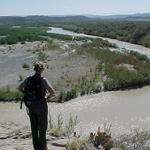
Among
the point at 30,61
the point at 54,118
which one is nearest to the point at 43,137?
the point at 54,118

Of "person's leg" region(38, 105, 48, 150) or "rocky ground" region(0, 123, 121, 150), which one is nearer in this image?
"person's leg" region(38, 105, 48, 150)

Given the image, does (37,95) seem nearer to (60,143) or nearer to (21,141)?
(60,143)

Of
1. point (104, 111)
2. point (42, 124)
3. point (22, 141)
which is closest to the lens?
point (42, 124)

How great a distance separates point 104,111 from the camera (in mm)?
8703

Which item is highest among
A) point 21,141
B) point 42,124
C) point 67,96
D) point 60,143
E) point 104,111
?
point 42,124

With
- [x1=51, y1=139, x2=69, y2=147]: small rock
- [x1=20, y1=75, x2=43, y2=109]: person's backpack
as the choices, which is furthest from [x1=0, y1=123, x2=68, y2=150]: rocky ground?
[x1=20, y1=75, x2=43, y2=109]: person's backpack

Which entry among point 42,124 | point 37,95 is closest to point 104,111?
point 42,124

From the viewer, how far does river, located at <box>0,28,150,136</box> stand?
7496mm

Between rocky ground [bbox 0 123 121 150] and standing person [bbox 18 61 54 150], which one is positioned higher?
standing person [bbox 18 61 54 150]

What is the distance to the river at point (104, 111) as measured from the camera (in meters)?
7.50

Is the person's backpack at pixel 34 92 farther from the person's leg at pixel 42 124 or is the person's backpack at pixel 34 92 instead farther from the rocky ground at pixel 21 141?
the rocky ground at pixel 21 141

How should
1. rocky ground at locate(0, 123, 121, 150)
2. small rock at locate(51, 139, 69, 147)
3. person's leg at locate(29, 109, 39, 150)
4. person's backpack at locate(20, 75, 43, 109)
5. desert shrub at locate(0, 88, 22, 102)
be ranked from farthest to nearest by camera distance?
desert shrub at locate(0, 88, 22, 102) < small rock at locate(51, 139, 69, 147) < rocky ground at locate(0, 123, 121, 150) < person's leg at locate(29, 109, 39, 150) < person's backpack at locate(20, 75, 43, 109)

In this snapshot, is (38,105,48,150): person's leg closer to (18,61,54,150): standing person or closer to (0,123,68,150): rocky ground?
(18,61,54,150): standing person

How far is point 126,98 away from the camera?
404 inches
